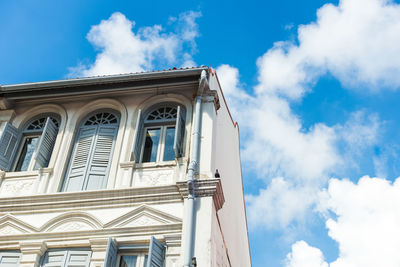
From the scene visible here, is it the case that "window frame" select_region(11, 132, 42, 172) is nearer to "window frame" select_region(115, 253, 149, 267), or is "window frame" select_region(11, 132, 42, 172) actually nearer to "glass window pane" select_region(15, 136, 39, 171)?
"glass window pane" select_region(15, 136, 39, 171)

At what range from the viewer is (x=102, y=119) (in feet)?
34.1

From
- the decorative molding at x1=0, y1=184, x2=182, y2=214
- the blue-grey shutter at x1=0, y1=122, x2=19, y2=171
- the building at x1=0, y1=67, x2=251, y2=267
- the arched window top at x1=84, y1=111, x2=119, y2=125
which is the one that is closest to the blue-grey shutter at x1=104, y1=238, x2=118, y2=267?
the building at x1=0, y1=67, x2=251, y2=267

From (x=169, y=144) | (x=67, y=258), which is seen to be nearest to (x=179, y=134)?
(x=169, y=144)

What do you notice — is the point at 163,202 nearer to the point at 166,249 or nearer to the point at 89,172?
the point at 166,249

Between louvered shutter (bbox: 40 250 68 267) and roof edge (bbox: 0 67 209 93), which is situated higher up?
roof edge (bbox: 0 67 209 93)

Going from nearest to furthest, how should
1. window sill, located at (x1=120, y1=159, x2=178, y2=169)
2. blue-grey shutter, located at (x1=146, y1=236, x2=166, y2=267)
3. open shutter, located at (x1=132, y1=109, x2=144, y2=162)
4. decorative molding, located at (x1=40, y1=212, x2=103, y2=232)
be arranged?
blue-grey shutter, located at (x1=146, y1=236, x2=166, y2=267) < decorative molding, located at (x1=40, y1=212, x2=103, y2=232) < window sill, located at (x1=120, y1=159, x2=178, y2=169) < open shutter, located at (x1=132, y1=109, x2=144, y2=162)

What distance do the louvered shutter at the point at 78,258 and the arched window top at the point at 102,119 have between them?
3.18m

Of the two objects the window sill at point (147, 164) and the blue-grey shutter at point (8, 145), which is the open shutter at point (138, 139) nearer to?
the window sill at point (147, 164)

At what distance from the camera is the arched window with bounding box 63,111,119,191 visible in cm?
931

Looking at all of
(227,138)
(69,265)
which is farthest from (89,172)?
(227,138)

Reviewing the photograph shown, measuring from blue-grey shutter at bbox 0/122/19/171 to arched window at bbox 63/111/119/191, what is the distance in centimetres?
140

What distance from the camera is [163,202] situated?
8.43 m

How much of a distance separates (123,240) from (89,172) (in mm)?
1984

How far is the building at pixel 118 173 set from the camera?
8.03 metres
